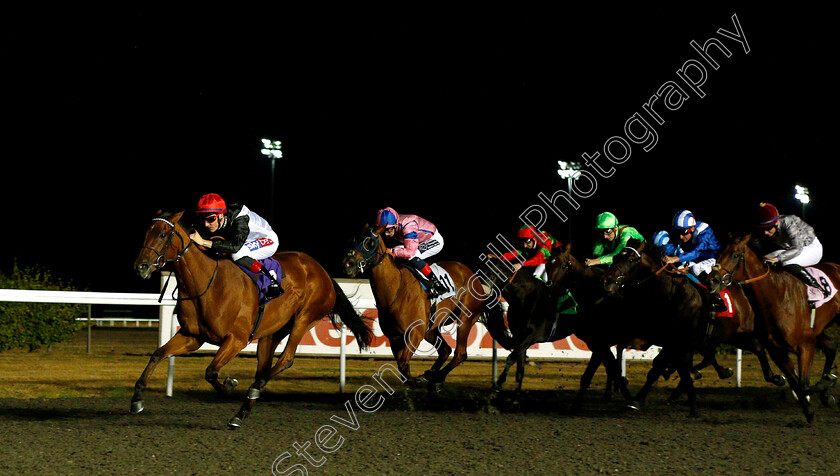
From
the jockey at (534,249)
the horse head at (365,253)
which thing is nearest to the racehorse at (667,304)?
the jockey at (534,249)

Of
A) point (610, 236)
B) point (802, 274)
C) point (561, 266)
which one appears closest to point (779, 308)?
point (802, 274)

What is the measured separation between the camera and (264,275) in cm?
687

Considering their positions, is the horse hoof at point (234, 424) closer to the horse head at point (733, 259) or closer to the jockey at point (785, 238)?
the horse head at point (733, 259)

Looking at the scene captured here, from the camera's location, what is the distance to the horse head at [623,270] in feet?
23.0

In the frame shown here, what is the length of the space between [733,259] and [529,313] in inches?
97.4

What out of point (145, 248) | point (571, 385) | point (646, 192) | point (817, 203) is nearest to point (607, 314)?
point (571, 385)

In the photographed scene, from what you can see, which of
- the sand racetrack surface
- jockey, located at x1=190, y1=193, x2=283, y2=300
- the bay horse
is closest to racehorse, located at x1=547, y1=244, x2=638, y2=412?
the sand racetrack surface

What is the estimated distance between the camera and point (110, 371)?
35.6ft

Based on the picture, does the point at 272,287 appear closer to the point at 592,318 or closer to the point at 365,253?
the point at 365,253

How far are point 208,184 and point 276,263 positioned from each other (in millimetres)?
39445

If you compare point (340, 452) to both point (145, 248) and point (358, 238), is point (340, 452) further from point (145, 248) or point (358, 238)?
point (358, 238)

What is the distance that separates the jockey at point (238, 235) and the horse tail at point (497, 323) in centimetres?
328

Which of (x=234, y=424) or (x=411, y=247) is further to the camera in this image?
(x=411, y=247)

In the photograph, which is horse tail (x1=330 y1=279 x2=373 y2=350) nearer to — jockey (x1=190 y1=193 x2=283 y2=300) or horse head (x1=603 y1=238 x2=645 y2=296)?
jockey (x1=190 y1=193 x2=283 y2=300)
